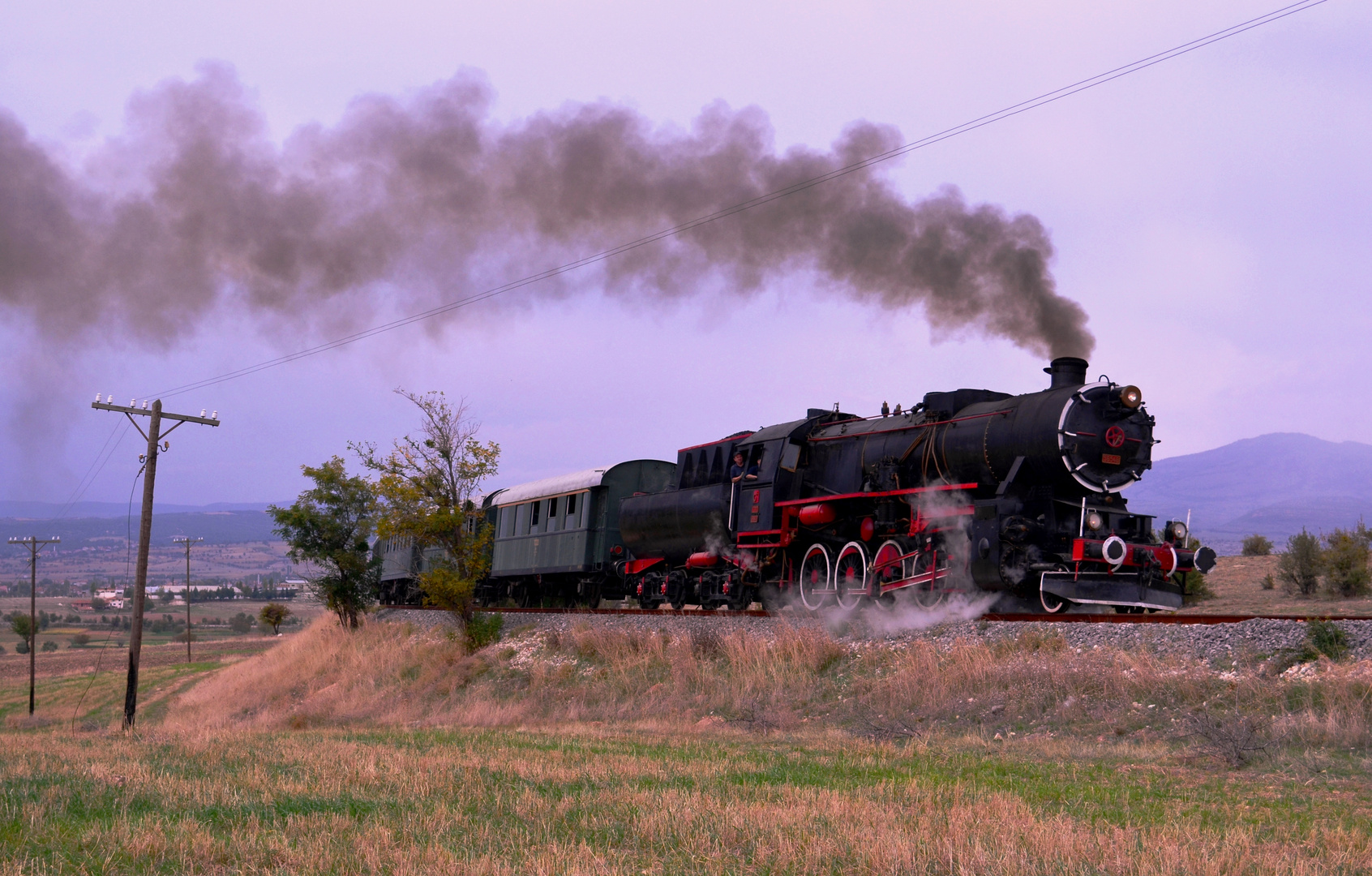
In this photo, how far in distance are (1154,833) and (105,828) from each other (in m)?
6.96

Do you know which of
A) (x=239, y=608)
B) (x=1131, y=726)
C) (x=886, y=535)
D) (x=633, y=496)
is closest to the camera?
(x=1131, y=726)

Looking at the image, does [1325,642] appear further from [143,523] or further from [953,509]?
[143,523]

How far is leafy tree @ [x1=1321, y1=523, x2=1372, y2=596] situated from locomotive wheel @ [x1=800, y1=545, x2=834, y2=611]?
19.6 m

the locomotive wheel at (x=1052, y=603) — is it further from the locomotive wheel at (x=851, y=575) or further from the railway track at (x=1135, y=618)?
the locomotive wheel at (x=851, y=575)

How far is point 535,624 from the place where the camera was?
27.2 meters

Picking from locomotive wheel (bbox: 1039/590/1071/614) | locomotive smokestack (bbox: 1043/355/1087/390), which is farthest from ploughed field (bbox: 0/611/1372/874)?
locomotive smokestack (bbox: 1043/355/1087/390)

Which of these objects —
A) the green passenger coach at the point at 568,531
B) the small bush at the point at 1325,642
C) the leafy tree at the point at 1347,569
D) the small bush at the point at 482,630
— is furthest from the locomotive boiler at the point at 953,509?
the leafy tree at the point at 1347,569

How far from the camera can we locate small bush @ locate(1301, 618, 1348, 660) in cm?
1251

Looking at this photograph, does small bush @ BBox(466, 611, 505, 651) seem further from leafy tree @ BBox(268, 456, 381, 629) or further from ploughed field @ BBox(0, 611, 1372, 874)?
leafy tree @ BBox(268, 456, 381, 629)

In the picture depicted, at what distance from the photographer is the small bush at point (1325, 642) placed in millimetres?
12508

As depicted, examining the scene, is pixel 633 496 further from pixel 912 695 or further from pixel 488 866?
pixel 488 866

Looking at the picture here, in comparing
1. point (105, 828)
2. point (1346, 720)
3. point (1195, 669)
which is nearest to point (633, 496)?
point (1195, 669)

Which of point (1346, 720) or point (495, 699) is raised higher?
point (1346, 720)

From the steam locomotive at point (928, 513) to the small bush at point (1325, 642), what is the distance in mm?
3213
